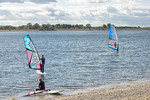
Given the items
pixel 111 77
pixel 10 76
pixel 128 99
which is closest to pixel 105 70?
pixel 111 77

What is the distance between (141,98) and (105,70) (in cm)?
1536

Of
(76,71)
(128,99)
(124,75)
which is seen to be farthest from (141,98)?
(76,71)

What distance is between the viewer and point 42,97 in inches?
722

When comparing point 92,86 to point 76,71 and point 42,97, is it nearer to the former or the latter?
point 42,97

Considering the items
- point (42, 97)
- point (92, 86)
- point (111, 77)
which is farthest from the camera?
point (111, 77)

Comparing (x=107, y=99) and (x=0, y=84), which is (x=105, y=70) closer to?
(x=0, y=84)

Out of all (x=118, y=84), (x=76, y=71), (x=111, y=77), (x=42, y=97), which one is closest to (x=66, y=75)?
(x=76, y=71)

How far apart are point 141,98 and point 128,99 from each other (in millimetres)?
733

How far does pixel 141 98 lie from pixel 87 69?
16.2 metres

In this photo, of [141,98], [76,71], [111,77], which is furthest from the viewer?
[76,71]

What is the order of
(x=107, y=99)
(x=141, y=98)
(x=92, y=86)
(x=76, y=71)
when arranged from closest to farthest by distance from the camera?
(x=141, y=98), (x=107, y=99), (x=92, y=86), (x=76, y=71)

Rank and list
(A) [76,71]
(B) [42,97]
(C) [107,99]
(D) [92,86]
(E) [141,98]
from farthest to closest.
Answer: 1. (A) [76,71]
2. (D) [92,86]
3. (B) [42,97]
4. (C) [107,99]
5. (E) [141,98]

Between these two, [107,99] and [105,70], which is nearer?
[107,99]

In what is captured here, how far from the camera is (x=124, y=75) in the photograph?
2653cm
